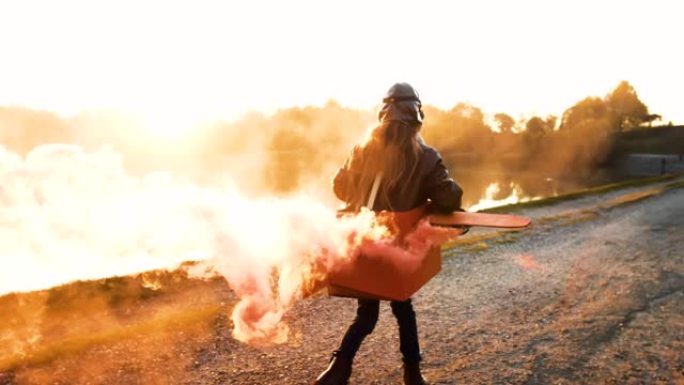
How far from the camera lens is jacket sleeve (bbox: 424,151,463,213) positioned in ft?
14.8

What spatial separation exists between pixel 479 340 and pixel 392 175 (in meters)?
4.09

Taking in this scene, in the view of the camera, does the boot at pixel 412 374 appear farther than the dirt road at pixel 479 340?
No

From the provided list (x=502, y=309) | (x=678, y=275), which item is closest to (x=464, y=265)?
(x=502, y=309)

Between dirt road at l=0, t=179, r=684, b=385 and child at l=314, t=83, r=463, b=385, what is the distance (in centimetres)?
172

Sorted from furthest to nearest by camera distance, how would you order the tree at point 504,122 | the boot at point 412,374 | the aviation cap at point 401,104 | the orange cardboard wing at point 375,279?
1. the tree at point 504,122
2. the boot at point 412,374
3. the aviation cap at point 401,104
4. the orange cardboard wing at point 375,279

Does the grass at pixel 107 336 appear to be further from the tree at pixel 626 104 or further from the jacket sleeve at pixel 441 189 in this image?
the tree at pixel 626 104

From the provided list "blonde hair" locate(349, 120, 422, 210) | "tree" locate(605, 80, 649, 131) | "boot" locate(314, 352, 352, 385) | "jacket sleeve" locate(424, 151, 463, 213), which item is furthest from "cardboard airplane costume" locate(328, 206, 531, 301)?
"tree" locate(605, 80, 649, 131)

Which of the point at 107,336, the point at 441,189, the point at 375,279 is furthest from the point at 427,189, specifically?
the point at 107,336

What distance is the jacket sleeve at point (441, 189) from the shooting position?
4.51 m

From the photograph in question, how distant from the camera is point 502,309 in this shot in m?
8.95

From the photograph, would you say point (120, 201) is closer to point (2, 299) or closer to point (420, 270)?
point (2, 299)

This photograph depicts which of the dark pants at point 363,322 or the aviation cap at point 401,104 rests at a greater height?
the aviation cap at point 401,104

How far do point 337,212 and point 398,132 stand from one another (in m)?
1.00

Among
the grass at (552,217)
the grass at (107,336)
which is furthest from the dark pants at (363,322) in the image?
the grass at (552,217)
